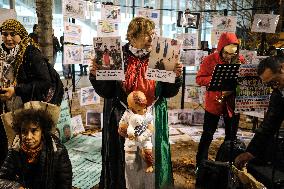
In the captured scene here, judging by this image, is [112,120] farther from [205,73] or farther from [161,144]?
[205,73]

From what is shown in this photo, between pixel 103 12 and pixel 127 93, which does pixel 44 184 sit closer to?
pixel 127 93

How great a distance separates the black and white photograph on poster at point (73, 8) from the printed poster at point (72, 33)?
198mm

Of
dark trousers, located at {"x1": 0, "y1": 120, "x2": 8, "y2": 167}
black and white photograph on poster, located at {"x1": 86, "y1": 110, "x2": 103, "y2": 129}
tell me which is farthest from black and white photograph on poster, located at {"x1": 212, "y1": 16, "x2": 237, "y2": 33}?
dark trousers, located at {"x1": 0, "y1": 120, "x2": 8, "y2": 167}

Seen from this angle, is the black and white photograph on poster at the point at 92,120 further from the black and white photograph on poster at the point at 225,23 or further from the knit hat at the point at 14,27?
the knit hat at the point at 14,27

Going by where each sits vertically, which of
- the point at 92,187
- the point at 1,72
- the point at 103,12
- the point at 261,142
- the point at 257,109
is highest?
the point at 103,12

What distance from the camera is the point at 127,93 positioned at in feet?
10.3

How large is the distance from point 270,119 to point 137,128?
121 cm

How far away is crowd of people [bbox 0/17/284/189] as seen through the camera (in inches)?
110

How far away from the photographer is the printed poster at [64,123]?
6004 millimetres

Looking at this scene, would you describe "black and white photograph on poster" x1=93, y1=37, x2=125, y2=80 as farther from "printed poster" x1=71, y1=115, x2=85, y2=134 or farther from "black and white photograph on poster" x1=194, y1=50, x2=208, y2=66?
"black and white photograph on poster" x1=194, y1=50, x2=208, y2=66

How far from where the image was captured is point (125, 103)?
124 inches

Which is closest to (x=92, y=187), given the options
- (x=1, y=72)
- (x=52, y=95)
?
(x=52, y=95)

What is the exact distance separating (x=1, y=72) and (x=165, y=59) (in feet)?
5.40

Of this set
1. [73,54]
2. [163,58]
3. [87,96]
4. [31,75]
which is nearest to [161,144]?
[163,58]
